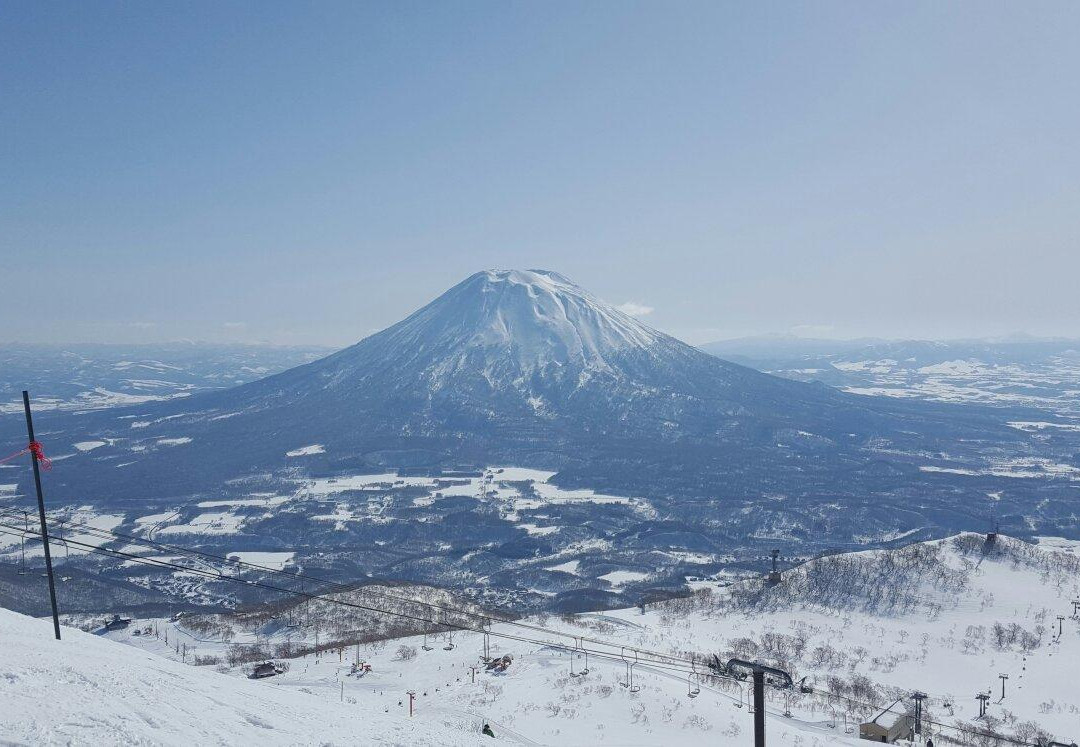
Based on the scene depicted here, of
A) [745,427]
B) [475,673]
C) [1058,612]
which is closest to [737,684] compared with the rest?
[475,673]

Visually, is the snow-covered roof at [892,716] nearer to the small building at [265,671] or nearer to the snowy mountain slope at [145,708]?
the snowy mountain slope at [145,708]

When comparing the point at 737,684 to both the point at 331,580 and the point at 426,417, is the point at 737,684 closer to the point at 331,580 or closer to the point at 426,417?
the point at 331,580

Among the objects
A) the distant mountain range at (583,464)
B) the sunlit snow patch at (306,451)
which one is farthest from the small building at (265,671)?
the sunlit snow patch at (306,451)

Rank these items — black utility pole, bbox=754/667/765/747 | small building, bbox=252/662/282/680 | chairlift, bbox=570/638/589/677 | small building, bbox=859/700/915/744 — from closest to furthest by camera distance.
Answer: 1. black utility pole, bbox=754/667/765/747
2. small building, bbox=859/700/915/744
3. chairlift, bbox=570/638/589/677
4. small building, bbox=252/662/282/680

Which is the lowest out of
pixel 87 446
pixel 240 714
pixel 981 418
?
pixel 981 418

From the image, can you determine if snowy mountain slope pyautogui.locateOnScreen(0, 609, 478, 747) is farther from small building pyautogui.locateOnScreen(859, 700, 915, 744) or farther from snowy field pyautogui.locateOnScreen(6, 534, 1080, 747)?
small building pyautogui.locateOnScreen(859, 700, 915, 744)

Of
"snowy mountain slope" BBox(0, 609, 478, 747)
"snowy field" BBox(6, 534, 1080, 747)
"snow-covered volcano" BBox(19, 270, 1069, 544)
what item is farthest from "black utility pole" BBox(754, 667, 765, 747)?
"snow-covered volcano" BBox(19, 270, 1069, 544)
